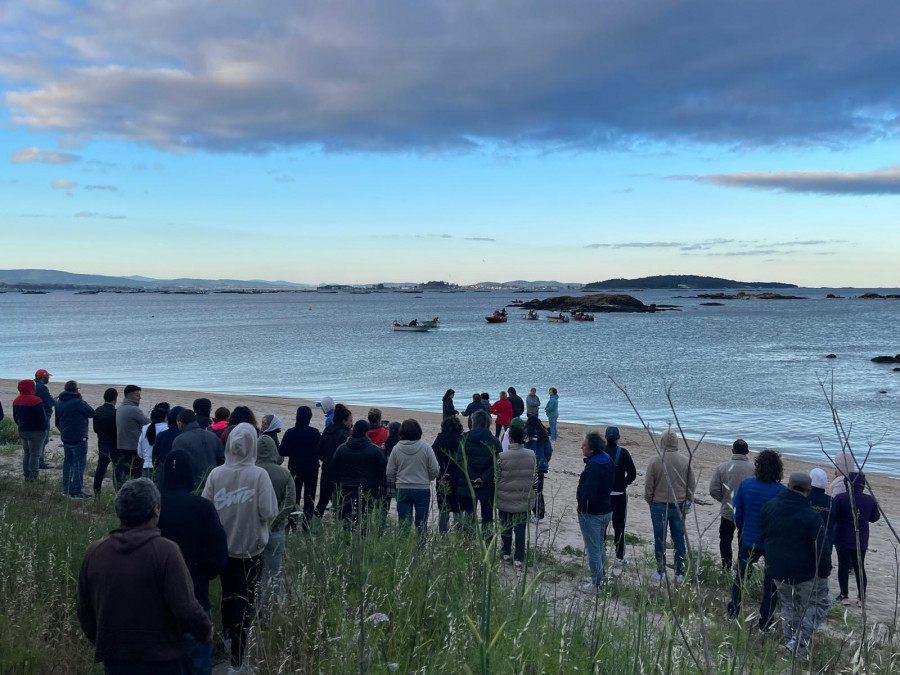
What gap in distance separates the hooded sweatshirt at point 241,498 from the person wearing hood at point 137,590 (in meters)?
1.47

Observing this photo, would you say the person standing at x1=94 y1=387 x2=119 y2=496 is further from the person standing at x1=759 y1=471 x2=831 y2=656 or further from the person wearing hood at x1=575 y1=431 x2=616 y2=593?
the person standing at x1=759 y1=471 x2=831 y2=656

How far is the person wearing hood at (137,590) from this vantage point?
3.28 meters

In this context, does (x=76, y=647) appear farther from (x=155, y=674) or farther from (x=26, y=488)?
(x=26, y=488)

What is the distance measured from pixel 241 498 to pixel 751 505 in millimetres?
4582

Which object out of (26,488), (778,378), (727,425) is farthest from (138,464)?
(778,378)

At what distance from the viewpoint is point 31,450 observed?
10320 millimetres

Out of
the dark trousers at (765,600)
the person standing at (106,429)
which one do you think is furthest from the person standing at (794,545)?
the person standing at (106,429)

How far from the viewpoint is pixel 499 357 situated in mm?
59125

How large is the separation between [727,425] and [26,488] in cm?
2495

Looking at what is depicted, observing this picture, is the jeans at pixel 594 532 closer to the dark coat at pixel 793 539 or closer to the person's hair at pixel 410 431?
the dark coat at pixel 793 539

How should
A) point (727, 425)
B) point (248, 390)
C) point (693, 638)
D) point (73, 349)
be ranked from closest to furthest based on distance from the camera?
1. point (693, 638)
2. point (727, 425)
3. point (248, 390)
4. point (73, 349)

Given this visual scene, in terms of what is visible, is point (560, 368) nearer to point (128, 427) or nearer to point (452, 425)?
point (128, 427)

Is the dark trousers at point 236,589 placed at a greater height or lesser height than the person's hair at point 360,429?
lesser

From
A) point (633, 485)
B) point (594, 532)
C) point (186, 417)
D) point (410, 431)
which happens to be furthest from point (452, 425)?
point (633, 485)
